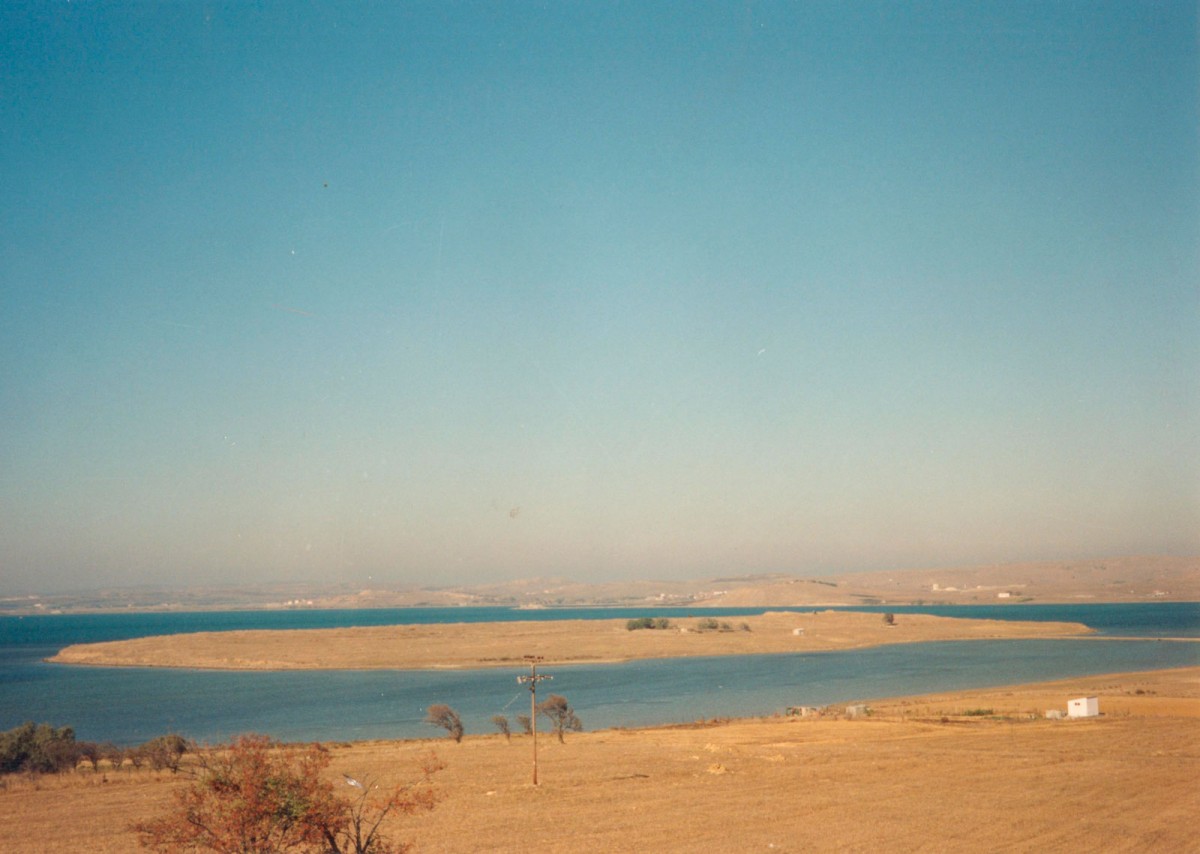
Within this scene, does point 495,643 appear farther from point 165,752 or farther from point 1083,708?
point 1083,708

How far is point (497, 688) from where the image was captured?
7338 centimetres

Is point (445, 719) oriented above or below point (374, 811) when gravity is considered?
below

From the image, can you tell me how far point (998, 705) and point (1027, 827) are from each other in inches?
1182

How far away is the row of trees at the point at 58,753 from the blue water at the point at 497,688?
31.8 feet

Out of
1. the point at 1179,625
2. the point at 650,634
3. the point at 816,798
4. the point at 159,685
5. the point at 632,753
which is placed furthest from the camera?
the point at 1179,625

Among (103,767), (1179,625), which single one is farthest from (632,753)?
(1179,625)

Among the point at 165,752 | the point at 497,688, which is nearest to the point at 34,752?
the point at 165,752

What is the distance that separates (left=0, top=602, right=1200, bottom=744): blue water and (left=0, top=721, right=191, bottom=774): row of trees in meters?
9.71

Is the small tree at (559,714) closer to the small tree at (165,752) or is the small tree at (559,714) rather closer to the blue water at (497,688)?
the blue water at (497,688)

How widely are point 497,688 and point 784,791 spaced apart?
1931 inches

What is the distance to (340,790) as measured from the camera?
96.1 ft

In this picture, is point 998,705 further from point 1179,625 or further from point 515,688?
point 1179,625

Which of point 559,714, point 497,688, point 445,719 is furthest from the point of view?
point 497,688

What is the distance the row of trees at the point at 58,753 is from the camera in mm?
36469
